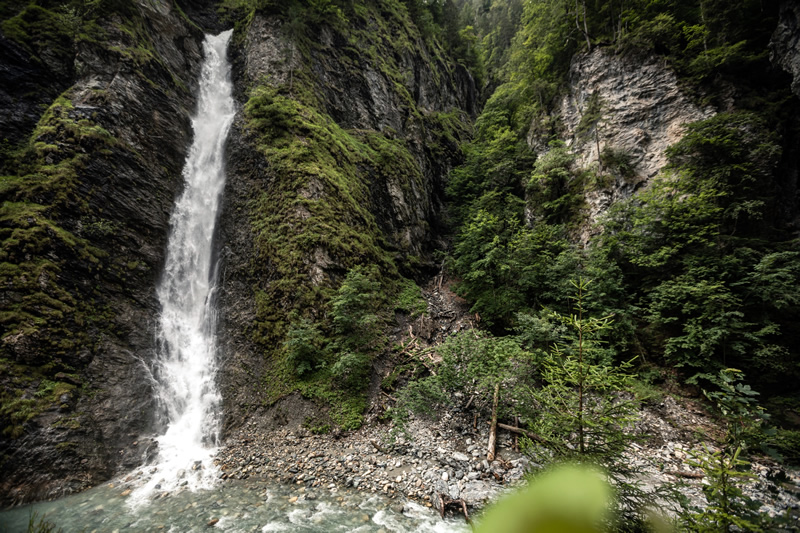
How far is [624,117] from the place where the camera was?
39.9 ft

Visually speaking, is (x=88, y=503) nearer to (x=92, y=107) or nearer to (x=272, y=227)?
(x=272, y=227)

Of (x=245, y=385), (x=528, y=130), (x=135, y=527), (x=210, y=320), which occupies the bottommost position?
(x=135, y=527)

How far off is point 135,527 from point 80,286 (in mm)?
7287

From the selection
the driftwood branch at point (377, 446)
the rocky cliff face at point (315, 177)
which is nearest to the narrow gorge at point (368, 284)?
the driftwood branch at point (377, 446)

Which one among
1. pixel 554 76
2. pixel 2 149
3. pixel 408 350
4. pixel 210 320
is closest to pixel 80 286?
pixel 210 320

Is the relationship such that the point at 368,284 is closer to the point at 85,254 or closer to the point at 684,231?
the point at 85,254

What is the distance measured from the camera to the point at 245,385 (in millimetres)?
9055

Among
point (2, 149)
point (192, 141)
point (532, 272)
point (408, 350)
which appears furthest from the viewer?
point (192, 141)

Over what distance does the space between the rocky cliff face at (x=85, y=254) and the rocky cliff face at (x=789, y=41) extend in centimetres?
2159

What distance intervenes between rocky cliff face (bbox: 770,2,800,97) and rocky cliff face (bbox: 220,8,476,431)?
47.1ft

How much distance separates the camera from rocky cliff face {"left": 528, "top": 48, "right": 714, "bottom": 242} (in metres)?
11.0

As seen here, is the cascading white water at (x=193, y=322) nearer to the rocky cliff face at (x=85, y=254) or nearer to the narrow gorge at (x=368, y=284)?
the narrow gorge at (x=368, y=284)

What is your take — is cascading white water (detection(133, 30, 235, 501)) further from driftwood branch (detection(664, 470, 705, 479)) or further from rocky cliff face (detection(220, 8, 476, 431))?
driftwood branch (detection(664, 470, 705, 479))

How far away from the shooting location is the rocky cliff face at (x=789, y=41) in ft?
26.9
